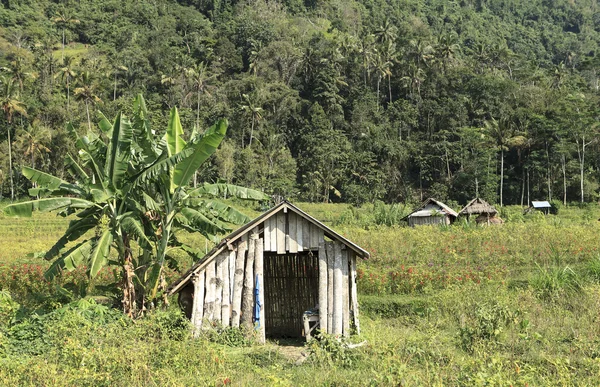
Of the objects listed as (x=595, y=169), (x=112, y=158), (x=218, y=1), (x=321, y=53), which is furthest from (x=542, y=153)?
(x=218, y=1)

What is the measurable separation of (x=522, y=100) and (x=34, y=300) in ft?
169

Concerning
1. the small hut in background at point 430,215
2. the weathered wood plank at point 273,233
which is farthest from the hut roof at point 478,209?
the weathered wood plank at point 273,233

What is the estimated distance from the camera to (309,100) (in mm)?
60562

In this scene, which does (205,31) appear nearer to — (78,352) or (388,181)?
(388,181)

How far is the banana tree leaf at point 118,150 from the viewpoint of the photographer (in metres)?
10.9

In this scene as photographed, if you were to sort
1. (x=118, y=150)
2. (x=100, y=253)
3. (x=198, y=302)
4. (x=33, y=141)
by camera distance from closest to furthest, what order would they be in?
(x=100, y=253), (x=198, y=302), (x=118, y=150), (x=33, y=141)

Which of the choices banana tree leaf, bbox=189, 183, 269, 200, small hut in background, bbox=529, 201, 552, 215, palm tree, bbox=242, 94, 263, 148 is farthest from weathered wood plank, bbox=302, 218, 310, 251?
palm tree, bbox=242, 94, 263, 148

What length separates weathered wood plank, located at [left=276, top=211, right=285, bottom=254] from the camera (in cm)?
1071

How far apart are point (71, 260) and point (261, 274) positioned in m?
3.42

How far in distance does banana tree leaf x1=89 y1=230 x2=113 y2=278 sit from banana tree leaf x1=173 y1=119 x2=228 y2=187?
5.39 feet

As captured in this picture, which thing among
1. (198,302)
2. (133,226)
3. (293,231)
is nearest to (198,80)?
(133,226)

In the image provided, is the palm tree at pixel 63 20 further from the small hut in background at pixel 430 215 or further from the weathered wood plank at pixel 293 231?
the weathered wood plank at pixel 293 231

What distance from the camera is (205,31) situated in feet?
243

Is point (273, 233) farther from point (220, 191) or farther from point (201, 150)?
point (201, 150)
